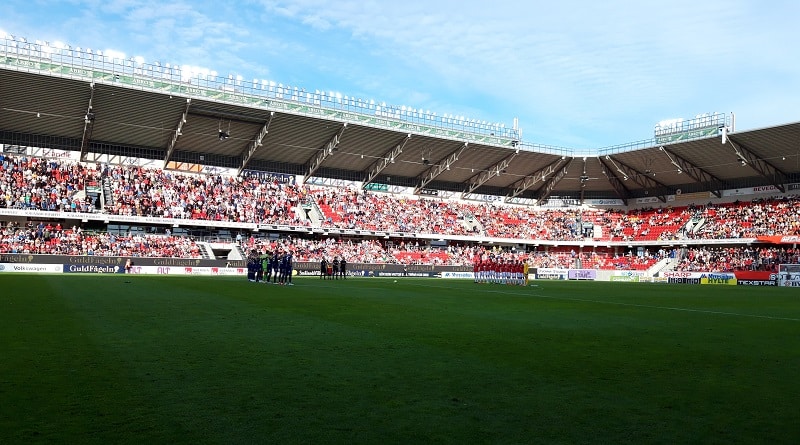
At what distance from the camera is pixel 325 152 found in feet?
201

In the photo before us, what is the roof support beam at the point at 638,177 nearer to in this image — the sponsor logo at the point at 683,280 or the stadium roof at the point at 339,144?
the stadium roof at the point at 339,144

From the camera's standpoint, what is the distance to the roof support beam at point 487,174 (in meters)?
68.8

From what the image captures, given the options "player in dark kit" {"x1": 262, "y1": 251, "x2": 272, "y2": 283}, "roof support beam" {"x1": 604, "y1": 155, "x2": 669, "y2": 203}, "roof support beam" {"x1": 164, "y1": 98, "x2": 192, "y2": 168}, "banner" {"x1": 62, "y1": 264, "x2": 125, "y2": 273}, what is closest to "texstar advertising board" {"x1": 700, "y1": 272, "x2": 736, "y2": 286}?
"roof support beam" {"x1": 604, "y1": 155, "x2": 669, "y2": 203}

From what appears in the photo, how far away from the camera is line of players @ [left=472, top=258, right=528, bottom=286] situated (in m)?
38.5

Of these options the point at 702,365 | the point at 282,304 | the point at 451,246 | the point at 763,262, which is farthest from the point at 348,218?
the point at 702,365

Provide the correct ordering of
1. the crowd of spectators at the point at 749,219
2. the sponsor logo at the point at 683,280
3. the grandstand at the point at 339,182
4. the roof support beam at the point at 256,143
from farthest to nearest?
1. the crowd of spectators at the point at 749,219
2. the sponsor logo at the point at 683,280
3. the roof support beam at the point at 256,143
4. the grandstand at the point at 339,182

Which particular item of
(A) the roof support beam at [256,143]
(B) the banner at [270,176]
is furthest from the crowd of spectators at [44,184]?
(B) the banner at [270,176]

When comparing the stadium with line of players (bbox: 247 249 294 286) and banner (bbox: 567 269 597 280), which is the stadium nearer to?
line of players (bbox: 247 249 294 286)

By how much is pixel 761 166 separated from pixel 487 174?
1083 inches

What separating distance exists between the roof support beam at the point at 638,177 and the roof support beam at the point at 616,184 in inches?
40.5

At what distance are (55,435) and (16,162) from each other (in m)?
56.1

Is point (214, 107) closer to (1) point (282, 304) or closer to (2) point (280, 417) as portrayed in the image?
(1) point (282, 304)

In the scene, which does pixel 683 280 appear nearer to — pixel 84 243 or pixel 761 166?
pixel 761 166

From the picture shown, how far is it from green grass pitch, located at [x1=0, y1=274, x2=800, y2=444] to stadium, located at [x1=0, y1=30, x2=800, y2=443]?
0.16 ft
